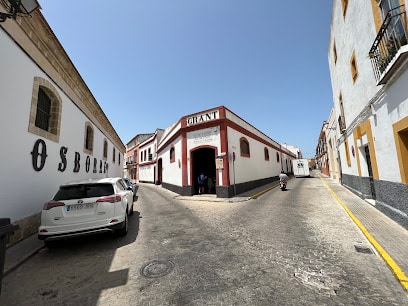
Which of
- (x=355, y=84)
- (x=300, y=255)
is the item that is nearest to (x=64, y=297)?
(x=300, y=255)

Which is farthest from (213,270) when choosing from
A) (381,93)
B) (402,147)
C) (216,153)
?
(216,153)

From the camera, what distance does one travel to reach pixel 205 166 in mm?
15578

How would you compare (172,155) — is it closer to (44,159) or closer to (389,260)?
(44,159)

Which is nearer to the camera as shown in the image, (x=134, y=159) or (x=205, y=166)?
(x=205, y=166)

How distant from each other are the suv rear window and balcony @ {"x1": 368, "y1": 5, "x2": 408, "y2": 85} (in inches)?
304

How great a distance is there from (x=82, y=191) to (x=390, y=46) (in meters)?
8.95

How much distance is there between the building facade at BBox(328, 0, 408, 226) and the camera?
4828 mm

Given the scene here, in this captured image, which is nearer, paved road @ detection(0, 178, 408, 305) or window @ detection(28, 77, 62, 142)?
paved road @ detection(0, 178, 408, 305)

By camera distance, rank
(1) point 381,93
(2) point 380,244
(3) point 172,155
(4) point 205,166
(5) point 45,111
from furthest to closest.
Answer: (3) point 172,155, (4) point 205,166, (5) point 45,111, (1) point 381,93, (2) point 380,244

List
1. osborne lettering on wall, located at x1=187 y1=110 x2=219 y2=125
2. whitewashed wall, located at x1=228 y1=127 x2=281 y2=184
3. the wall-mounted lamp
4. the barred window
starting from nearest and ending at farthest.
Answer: the wall-mounted lamp < the barred window < osborne lettering on wall, located at x1=187 y1=110 x2=219 y2=125 < whitewashed wall, located at x1=228 y1=127 x2=281 y2=184

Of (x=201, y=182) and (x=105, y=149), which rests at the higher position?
(x=105, y=149)

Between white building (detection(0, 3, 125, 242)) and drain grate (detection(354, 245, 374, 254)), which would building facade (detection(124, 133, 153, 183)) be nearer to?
white building (detection(0, 3, 125, 242))

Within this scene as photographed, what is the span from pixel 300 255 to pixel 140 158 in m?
33.1

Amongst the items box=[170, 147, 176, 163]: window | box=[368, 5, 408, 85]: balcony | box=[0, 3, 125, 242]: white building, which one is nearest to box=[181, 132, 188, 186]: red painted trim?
box=[170, 147, 176, 163]: window
